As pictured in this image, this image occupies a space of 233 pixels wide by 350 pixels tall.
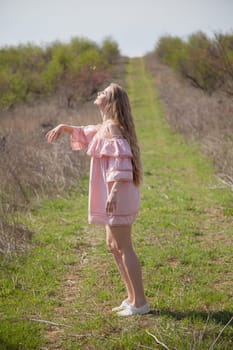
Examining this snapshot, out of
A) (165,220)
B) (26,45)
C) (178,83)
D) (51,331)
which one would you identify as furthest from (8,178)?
(178,83)

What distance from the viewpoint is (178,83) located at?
31.0m

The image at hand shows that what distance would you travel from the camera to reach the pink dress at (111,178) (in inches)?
143

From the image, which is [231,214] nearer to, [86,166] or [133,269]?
[133,269]

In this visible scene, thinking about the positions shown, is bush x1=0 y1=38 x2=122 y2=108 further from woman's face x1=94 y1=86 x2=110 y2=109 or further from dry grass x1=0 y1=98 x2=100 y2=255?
woman's face x1=94 y1=86 x2=110 y2=109

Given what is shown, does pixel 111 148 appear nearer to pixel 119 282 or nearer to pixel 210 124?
pixel 119 282

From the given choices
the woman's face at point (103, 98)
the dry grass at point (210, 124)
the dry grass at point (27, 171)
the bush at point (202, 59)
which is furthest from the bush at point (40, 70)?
the woman's face at point (103, 98)

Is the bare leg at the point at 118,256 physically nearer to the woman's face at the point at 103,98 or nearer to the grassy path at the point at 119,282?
the grassy path at the point at 119,282

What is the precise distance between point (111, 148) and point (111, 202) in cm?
41

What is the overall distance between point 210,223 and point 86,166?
4.60 meters

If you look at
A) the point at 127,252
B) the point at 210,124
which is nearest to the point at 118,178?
the point at 127,252

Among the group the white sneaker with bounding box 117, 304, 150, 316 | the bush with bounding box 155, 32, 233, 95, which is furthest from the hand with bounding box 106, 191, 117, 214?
the bush with bounding box 155, 32, 233, 95

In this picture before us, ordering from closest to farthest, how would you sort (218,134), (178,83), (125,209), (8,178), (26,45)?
(125,209) → (8,178) → (218,134) → (26,45) → (178,83)

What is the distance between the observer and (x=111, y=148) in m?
3.66

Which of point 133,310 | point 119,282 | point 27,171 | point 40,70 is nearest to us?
point 133,310
